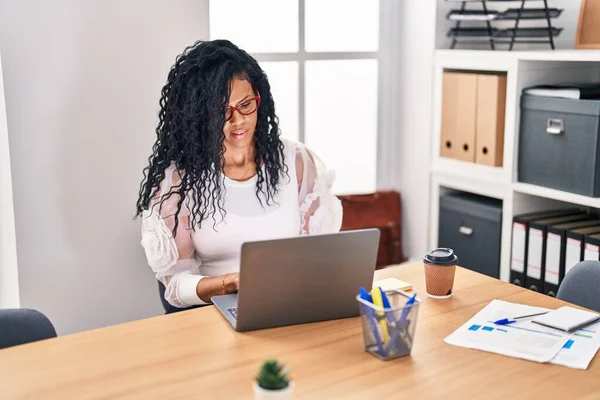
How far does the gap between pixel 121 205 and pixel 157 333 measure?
1058mm

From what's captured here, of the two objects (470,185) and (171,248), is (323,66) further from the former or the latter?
(171,248)

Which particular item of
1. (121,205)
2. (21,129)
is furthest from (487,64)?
(21,129)

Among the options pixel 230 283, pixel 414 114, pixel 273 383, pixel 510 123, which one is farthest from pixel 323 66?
pixel 273 383

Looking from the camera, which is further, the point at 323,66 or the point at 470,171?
the point at 323,66

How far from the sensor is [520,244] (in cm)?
297

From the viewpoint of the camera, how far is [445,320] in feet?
5.79

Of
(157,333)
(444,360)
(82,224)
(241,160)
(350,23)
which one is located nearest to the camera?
(444,360)

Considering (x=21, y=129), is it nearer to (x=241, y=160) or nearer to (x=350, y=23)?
(x=241, y=160)

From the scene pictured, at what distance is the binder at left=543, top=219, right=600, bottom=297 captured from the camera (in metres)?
2.80

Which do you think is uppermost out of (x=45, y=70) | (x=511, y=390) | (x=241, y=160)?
(x=45, y=70)

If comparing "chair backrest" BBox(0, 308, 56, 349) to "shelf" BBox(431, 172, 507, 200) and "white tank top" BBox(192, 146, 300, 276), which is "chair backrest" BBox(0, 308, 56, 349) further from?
"shelf" BBox(431, 172, 507, 200)

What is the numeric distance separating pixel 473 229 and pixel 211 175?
4.35 feet

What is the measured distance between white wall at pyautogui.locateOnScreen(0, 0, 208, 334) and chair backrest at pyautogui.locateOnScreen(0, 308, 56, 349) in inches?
31.4

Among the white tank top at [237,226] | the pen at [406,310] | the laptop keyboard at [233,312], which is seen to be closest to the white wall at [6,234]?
the white tank top at [237,226]
